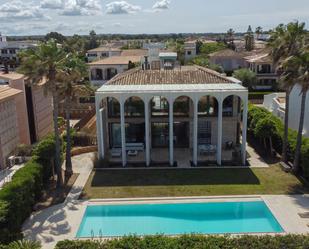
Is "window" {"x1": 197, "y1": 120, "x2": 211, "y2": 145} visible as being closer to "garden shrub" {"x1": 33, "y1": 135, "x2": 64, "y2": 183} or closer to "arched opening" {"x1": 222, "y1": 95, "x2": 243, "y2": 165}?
"arched opening" {"x1": 222, "y1": 95, "x2": 243, "y2": 165}

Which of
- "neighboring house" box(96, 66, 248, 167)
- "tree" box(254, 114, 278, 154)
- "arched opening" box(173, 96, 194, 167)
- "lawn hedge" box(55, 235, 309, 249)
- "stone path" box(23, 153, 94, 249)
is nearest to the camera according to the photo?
"lawn hedge" box(55, 235, 309, 249)

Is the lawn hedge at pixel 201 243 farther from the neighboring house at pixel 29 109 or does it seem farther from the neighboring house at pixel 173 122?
the neighboring house at pixel 29 109

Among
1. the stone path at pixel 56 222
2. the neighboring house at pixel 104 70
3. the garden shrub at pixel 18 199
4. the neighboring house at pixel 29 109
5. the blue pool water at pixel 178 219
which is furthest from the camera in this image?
the neighboring house at pixel 104 70

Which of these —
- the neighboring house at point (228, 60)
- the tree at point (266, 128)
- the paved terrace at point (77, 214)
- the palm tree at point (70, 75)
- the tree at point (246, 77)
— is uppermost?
the palm tree at point (70, 75)

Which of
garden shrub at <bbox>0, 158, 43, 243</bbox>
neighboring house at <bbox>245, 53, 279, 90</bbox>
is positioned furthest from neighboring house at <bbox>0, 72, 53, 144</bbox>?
neighboring house at <bbox>245, 53, 279, 90</bbox>

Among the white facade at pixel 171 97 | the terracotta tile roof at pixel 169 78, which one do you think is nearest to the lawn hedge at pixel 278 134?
the white facade at pixel 171 97

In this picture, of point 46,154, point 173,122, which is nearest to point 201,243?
point 46,154

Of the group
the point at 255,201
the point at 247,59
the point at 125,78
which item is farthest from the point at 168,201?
the point at 247,59
